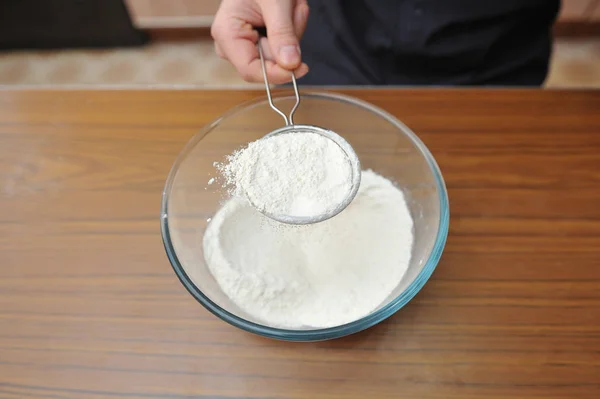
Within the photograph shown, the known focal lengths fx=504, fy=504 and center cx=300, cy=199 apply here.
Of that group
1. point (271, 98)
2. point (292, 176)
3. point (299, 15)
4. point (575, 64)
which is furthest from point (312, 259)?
point (575, 64)

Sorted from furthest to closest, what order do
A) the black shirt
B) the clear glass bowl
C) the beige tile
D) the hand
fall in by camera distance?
the beige tile < the black shirt < the hand < the clear glass bowl

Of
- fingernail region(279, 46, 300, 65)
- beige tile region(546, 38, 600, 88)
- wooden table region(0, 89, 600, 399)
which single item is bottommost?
beige tile region(546, 38, 600, 88)

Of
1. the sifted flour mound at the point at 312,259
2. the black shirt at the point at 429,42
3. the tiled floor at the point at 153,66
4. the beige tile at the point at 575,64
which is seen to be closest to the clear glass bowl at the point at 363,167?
the sifted flour mound at the point at 312,259

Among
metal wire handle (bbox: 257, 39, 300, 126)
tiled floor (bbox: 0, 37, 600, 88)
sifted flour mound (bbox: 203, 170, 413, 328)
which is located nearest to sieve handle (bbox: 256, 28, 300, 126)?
metal wire handle (bbox: 257, 39, 300, 126)

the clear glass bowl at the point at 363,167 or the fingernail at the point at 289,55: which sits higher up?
the fingernail at the point at 289,55

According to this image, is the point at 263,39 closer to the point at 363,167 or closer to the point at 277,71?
the point at 277,71

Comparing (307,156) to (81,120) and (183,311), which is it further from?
(81,120)

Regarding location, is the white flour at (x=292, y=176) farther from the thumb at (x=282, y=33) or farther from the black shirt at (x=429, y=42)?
the black shirt at (x=429, y=42)

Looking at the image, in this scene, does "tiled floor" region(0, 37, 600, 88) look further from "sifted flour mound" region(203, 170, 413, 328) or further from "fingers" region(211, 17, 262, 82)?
"sifted flour mound" region(203, 170, 413, 328)
